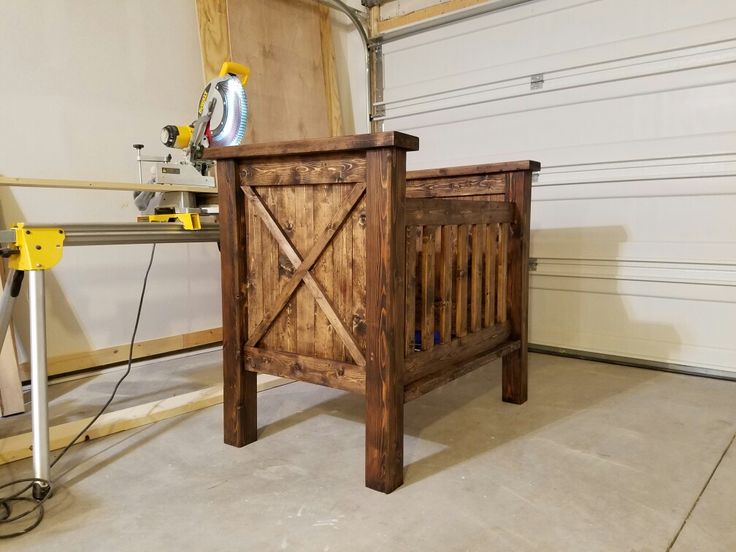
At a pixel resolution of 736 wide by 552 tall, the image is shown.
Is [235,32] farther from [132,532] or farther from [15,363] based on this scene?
[132,532]

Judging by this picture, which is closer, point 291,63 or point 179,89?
point 179,89

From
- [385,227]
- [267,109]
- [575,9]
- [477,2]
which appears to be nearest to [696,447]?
[385,227]

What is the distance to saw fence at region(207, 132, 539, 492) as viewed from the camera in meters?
1.53

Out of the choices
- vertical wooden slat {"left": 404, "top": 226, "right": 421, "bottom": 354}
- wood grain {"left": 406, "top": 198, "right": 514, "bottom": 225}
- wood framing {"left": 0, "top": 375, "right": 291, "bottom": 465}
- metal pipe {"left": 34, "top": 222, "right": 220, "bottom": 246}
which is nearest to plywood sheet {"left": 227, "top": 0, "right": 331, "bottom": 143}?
metal pipe {"left": 34, "top": 222, "right": 220, "bottom": 246}

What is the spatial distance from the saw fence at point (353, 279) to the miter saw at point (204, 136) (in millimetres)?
385

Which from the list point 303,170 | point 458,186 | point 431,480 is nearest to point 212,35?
point 458,186

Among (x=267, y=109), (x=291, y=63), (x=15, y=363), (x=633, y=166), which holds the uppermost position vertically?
(x=291, y=63)

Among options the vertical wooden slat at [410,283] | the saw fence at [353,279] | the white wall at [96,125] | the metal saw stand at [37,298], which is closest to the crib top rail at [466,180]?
the saw fence at [353,279]

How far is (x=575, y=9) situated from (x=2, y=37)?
2979 mm

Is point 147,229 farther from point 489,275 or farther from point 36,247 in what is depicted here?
point 489,275

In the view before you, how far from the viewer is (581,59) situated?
2.94 meters

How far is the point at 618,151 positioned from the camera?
2.86 m

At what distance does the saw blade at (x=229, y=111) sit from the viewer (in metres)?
2.19

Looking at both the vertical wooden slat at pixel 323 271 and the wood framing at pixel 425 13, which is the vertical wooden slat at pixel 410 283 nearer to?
the vertical wooden slat at pixel 323 271
